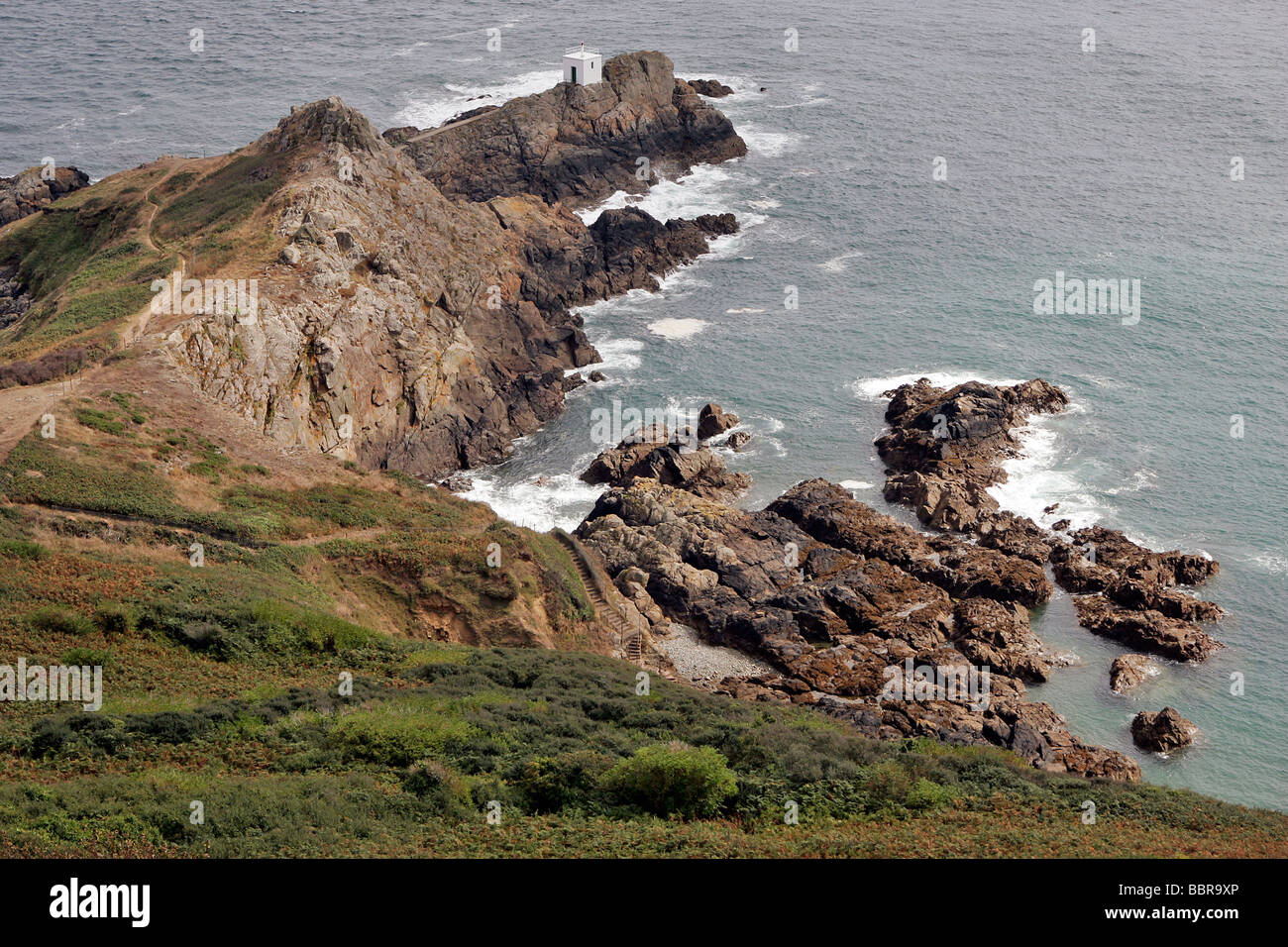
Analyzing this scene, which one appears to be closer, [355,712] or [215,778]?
[215,778]

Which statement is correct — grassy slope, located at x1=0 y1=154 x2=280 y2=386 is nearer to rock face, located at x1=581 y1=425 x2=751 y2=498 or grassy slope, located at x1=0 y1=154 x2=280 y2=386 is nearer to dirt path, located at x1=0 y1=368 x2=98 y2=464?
dirt path, located at x1=0 y1=368 x2=98 y2=464

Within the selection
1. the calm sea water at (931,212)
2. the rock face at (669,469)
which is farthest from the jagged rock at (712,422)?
the rock face at (669,469)

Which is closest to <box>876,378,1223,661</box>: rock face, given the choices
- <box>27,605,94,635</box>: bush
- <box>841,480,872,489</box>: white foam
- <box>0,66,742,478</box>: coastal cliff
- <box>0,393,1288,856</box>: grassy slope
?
<box>841,480,872,489</box>: white foam

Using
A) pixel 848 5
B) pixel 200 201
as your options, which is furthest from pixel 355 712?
pixel 848 5

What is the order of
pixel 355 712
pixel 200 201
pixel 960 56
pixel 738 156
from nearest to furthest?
pixel 355 712 → pixel 200 201 → pixel 738 156 → pixel 960 56

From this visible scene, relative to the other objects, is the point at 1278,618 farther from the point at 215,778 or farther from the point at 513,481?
the point at 215,778

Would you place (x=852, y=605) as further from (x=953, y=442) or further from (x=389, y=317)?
(x=389, y=317)
